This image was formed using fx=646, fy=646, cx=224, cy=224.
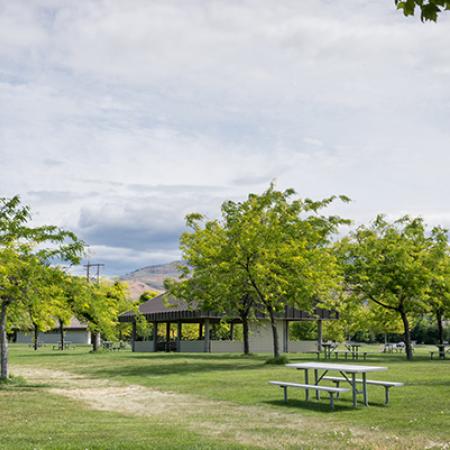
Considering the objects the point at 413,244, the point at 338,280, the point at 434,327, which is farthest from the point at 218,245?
the point at 434,327

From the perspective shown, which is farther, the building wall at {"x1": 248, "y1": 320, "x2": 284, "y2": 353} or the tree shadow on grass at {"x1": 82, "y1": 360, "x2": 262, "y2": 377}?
the building wall at {"x1": 248, "y1": 320, "x2": 284, "y2": 353}

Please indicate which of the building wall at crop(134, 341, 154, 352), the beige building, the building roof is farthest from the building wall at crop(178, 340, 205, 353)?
the beige building

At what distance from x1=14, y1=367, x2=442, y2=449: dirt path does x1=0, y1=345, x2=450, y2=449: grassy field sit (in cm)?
2

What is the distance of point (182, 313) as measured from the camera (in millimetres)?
43281

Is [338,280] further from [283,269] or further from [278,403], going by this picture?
[278,403]

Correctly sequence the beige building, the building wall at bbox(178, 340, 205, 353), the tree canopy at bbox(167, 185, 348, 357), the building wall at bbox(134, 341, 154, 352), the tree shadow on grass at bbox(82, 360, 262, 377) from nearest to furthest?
the tree shadow on grass at bbox(82, 360, 262, 377), the tree canopy at bbox(167, 185, 348, 357), the building wall at bbox(178, 340, 205, 353), the building wall at bbox(134, 341, 154, 352), the beige building

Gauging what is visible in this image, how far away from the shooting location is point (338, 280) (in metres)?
33.5

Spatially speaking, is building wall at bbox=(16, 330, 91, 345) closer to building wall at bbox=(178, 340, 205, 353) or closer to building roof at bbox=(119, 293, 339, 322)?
building roof at bbox=(119, 293, 339, 322)

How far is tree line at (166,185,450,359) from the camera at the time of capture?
29.0m

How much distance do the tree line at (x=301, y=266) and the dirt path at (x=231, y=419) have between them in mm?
11142

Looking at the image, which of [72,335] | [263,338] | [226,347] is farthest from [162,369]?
[72,335]

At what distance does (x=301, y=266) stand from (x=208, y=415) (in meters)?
17.3

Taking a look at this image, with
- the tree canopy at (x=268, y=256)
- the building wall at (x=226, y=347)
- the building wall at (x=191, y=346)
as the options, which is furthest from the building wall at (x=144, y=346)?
the tree canopy at (x=268, y=256)

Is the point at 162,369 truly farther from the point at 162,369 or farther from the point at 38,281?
the point at 38,281
